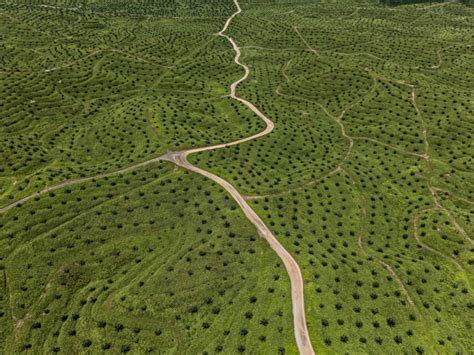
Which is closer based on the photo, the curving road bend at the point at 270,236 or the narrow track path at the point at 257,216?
the curving road bend at the point at 270,236

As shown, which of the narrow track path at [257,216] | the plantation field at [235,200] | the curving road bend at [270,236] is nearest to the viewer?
the curving road bend at [270,236]

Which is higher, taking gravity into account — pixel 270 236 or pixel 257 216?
pixel 257 216

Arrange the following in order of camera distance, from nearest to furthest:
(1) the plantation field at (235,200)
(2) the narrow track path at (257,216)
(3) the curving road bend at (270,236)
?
(3) the curving road bend at (270,236), (2) the narrow track path at (257,216), (1) the plantation field at (235,200)

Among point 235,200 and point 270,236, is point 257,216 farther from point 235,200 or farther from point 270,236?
point 235,200

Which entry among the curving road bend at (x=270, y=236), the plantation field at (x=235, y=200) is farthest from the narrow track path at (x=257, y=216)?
the plantation field at (x=235, y=200)

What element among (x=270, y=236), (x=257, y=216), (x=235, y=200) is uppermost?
(x=235, y=200)

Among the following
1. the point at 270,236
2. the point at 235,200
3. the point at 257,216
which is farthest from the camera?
the point at 235,200

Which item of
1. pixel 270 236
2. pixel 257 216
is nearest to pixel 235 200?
pixel 257 216

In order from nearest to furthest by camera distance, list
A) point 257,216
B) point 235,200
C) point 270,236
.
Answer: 1. point 270,236
2. point 257,216
3. point 235,200

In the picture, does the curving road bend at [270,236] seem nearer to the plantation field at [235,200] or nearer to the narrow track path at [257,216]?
the narrow track path at [257,216]

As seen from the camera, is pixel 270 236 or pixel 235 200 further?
pixel 235 200
